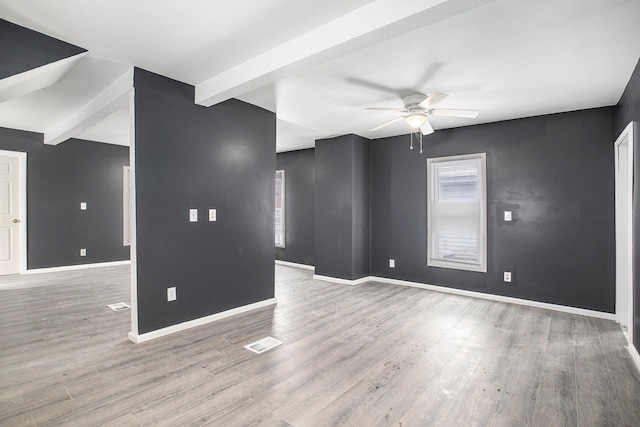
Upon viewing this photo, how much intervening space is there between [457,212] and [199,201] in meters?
3.59

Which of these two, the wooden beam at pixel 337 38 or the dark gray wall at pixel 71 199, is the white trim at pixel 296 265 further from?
the wooden beam at pixel 337 38

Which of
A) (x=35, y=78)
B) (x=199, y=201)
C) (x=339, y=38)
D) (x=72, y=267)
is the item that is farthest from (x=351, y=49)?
(x=72, y=267)

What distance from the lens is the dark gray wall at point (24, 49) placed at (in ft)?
7.23

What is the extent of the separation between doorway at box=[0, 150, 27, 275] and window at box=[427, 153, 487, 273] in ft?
22.7

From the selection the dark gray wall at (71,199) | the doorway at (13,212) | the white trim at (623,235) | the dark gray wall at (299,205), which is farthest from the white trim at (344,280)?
the doorway at (13,212)

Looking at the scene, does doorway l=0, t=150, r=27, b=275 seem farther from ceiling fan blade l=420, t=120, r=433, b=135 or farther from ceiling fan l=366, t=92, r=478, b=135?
ceiling fan blade l=420, t=120, r=433, b=135

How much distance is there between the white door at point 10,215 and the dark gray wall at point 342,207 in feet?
17.1

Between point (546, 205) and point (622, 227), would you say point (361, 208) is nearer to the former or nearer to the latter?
point (546, 205)

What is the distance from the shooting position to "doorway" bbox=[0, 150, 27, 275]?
557 centimetres

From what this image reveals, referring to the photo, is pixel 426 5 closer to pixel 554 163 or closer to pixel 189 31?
pixel 189 31

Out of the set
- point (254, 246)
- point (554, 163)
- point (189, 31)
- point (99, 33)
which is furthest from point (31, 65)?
point (554, 163)

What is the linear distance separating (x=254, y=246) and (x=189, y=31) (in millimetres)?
2379

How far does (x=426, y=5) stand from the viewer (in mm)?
1749

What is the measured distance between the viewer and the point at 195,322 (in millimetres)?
3348
